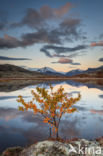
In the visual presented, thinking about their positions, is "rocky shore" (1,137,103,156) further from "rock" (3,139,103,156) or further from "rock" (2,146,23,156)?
"rock" (2,146,23,156)

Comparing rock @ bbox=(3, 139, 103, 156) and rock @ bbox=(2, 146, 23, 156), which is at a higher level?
rock @ bbox=(3, 139, 103, 156)

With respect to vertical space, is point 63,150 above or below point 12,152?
above

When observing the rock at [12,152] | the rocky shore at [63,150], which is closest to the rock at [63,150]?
the rocky shore at [63,150]

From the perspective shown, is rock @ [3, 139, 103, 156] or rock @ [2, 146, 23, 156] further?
rock @ [2, 146, 23, 156]

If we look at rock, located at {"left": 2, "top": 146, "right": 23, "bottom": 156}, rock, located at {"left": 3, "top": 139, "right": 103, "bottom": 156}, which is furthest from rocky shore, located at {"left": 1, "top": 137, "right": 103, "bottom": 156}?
rock, located at {"left": 2, "top": 146, "right": 23, "bottom": 156}

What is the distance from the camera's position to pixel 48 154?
20.0 feet

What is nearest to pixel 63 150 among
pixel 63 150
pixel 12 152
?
pixel 63 150

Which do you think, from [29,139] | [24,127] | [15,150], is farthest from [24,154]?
[24,127]

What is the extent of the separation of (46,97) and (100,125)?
643cm

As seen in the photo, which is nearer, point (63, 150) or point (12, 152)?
point (63, 150)

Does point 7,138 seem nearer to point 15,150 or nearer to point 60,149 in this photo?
point 15,150

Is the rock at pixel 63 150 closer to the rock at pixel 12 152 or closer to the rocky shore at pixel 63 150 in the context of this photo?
the rocky shore at pixel 63 150

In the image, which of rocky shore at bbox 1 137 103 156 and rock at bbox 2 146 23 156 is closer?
rocky shore at bbox 1 137 103 156

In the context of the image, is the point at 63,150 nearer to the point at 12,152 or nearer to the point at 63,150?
the point at 63,150
